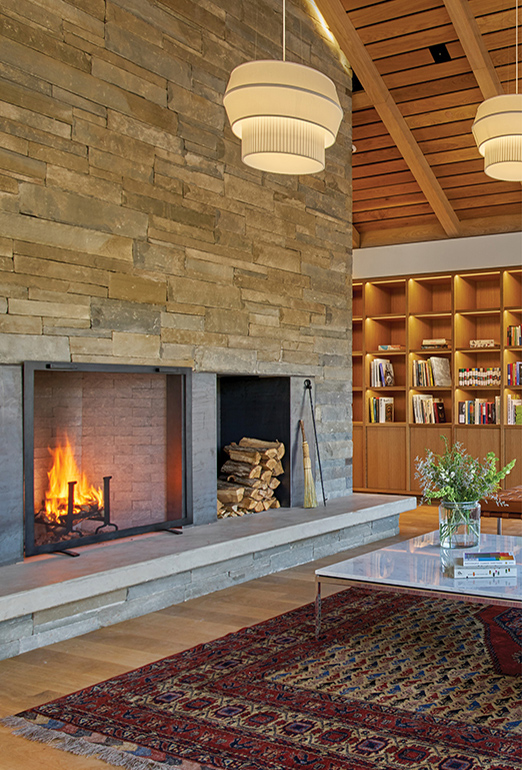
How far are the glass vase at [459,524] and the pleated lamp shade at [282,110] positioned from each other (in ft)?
5.50

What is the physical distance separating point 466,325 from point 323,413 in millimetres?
2670

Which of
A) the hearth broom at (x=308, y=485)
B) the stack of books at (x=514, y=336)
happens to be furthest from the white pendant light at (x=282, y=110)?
the stack of books at (x=514, y=336)

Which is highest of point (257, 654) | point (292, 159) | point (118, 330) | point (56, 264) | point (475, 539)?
point (292, 159)

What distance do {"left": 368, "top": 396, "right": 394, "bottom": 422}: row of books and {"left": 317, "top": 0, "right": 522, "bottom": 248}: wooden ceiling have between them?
5.32 feet

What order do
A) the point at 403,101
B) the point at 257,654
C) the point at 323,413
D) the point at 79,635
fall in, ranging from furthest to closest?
the point at 403,101, the point at 323,413, the point at 79,635, the point at 257,654

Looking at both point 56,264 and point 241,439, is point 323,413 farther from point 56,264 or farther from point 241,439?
point 56,264

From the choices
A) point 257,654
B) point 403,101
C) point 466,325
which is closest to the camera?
point 257,654

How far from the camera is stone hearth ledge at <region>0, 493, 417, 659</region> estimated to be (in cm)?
328

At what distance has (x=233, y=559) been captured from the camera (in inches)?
175

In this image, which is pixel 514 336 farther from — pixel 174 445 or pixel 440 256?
pixel 174 445

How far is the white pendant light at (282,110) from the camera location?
9.94ft

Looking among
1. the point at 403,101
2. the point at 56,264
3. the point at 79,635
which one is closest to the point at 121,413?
the point at 56,264

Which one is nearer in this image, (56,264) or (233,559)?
(56,264)

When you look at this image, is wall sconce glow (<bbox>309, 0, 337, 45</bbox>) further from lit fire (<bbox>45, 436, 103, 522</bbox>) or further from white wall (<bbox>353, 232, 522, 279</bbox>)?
lit fire (<bbox>45, 436, 103, 522</bbox>)
